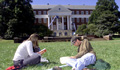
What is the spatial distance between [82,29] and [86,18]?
20.9 m

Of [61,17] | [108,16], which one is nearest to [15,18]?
[108,16]

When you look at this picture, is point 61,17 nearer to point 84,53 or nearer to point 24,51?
point 24,51

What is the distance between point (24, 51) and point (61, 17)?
53.1 metres

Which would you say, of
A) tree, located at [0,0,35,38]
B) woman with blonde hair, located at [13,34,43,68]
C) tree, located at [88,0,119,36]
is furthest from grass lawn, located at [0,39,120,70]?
tree, located at [88,0,119,36]

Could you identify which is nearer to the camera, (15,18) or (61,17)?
(15,18)

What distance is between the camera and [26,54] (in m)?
4.48

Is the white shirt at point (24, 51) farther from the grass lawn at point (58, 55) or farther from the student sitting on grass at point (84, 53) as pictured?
the student sitting on grass at point (84, 53)

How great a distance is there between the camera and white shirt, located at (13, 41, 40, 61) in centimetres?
428

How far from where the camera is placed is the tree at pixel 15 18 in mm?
29845

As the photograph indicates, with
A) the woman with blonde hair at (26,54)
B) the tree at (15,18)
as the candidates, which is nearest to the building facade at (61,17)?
the tree at (15,18)

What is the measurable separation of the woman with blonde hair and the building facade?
45230 millimetres

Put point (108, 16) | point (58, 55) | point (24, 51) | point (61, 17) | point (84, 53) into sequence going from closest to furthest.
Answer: point (84, 53), point (24, 51), point (58, 55), point (108, 16), point (61, 17)

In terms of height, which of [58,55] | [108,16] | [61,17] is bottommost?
[61,17]

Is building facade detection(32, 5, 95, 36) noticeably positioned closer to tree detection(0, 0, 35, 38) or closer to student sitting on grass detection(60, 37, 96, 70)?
tree detection(0, 0, 35, 38)
